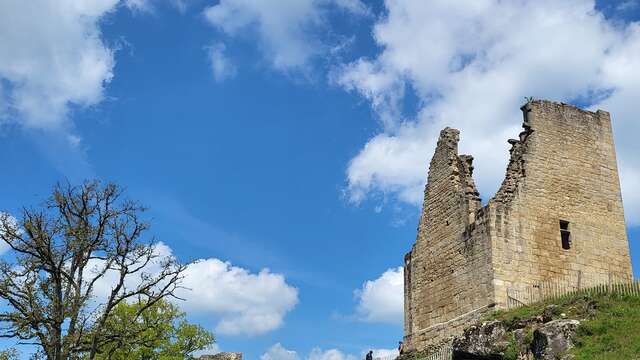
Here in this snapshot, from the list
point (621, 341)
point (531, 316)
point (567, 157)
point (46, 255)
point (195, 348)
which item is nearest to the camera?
point (621, 341)

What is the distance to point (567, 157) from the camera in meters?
26.3

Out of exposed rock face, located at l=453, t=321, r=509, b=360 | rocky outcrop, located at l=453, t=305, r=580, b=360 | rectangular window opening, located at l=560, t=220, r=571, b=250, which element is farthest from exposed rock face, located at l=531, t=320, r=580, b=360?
rectangular window opening, located at l=560, t=220, r=571, b=250

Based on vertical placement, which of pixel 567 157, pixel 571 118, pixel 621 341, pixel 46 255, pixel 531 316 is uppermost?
pixel 571 118

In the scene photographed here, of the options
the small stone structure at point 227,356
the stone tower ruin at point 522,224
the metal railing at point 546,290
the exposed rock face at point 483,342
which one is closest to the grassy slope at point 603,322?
the exposed rock face at point 483,342

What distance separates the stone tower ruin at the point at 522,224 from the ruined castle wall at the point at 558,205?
0.12 ft

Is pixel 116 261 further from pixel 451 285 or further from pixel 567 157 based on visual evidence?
pixel 567 157

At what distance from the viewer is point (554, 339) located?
17609 millimetres

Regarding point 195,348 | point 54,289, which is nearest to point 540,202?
point 54,289

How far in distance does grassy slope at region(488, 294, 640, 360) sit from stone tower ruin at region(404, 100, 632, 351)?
156 inches

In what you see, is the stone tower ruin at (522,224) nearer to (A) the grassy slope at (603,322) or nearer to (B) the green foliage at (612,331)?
(A) the grassy slope at (603,322)

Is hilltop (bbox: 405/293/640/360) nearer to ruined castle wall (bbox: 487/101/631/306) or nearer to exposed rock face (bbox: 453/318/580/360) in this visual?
exposed rock face (bbox: 453/318/580/360)

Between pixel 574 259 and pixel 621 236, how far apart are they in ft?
9.34

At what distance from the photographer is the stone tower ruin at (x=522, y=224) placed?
24.0 metres

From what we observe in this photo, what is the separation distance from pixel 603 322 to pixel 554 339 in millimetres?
1256
